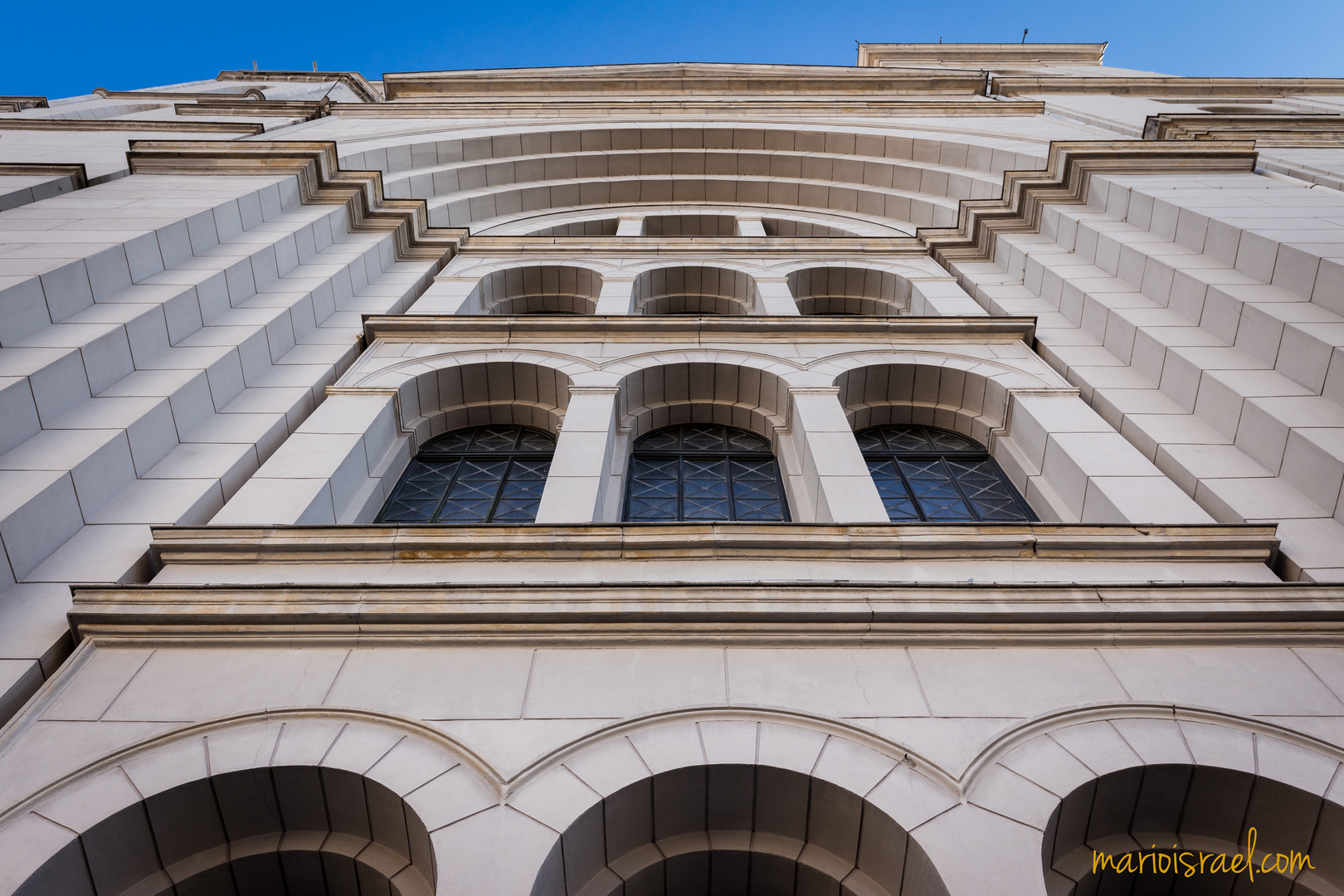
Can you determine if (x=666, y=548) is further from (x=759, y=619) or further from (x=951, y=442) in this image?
(x=951, y=442)

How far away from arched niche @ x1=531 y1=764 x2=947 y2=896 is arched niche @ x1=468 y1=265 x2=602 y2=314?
11875mm

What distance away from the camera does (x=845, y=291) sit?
16.5 meters

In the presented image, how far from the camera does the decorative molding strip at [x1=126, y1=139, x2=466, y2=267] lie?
1378 centimetres

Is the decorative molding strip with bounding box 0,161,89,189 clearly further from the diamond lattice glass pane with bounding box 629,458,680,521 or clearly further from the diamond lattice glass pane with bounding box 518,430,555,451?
the diamond lattice glass pane with bounding box 629,458,680,521

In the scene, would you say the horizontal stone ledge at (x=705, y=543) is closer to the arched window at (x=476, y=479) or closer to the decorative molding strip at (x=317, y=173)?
the arched window at (x=476, y=479)

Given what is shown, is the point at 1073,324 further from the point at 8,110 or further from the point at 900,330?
the point at 8,110

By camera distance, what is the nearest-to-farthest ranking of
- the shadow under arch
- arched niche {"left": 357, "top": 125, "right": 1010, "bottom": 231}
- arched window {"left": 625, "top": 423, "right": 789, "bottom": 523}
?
the shadow under arch, arched window {"left": 625, "top": 423, "right": 789, "bottom": 523}, arched niche {"left": 357, "top": 125, "right": 1010, "bottom": 231}

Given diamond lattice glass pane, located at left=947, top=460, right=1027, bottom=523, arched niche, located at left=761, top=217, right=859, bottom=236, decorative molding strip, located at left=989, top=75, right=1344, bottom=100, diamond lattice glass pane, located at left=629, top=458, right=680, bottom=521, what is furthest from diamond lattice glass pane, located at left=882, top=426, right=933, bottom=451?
decorative molding strip, located at left=989, top=75, right=1344, bottom=100

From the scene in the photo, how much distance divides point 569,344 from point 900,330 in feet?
16.0

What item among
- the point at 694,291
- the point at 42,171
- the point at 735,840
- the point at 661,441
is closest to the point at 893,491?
the point at 661,441

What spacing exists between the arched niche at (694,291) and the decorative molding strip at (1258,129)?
11299 mm

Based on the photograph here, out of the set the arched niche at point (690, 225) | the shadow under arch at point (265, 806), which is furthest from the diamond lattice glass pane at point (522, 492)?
the arched niche at point (690, 225)

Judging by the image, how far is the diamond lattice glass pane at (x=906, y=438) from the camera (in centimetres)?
1117
